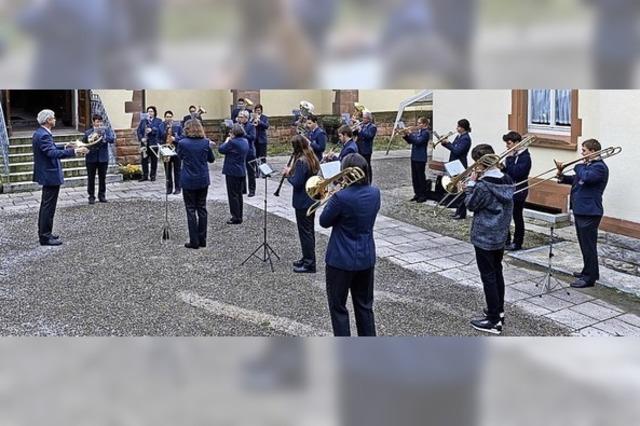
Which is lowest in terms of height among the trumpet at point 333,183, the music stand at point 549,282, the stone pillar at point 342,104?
the music stand at point 549,282

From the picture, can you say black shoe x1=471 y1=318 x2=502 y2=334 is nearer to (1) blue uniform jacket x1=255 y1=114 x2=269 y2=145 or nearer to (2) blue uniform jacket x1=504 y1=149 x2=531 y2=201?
(2) blue uniform jacket x1=504 y1=149 x2=531 y2=201

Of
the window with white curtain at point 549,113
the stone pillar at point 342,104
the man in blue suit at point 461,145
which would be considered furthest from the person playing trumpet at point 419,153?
the stone pillar at point 342,104

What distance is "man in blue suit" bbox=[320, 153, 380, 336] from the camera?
4.74 m

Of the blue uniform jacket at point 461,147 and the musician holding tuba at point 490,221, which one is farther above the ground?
the blue uniform jacket at point 461,147

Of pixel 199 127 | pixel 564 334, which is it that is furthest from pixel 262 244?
pixel 564 334

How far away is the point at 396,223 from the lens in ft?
33.1

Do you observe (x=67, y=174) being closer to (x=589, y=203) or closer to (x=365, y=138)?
(x=365, y=138)

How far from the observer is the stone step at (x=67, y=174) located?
12.4 m

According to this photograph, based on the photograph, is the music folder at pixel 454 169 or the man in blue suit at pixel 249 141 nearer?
the music folder at pixel 454 169

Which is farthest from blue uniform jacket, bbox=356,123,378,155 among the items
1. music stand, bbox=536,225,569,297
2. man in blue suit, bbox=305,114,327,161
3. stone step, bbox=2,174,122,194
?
stone step, bbox=2,174,122,194

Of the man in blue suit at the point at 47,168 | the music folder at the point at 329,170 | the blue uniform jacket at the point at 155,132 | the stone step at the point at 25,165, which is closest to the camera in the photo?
the music folder at the point at 329,170

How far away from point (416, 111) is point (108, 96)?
29.9 ft

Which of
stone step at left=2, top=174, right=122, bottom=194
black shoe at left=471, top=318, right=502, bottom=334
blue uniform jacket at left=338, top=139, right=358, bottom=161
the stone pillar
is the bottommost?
black shoe at left=471, top=318, right=502, bottom=334
